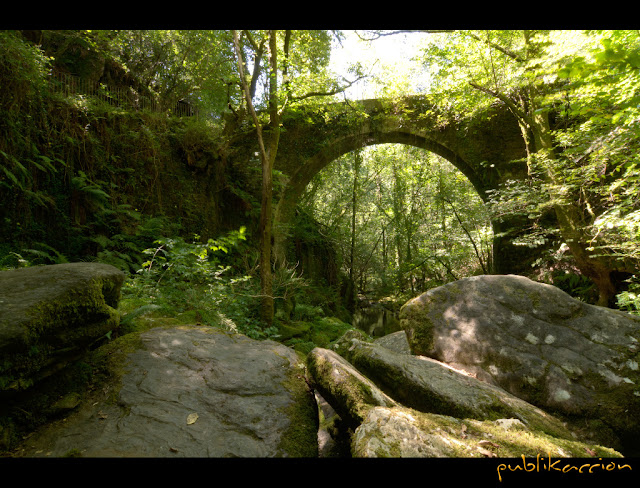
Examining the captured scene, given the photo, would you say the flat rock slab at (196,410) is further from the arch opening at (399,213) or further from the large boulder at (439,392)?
the arch opening at (399,213)

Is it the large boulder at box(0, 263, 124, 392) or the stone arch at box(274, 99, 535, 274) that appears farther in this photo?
the stone arch at box(274, 99, 535, 274)

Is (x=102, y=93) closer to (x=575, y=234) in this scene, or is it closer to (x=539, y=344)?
(x=539, y=344)

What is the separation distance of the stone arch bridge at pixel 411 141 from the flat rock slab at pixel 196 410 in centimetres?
679

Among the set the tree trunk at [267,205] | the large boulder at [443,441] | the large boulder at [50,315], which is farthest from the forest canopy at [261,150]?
the large boulder at [50,315]

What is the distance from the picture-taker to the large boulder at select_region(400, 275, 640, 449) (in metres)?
2.98

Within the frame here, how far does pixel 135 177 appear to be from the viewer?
6801 mm

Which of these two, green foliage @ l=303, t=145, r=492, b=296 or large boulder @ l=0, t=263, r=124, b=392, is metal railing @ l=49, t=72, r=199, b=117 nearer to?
large boulder @ l=0, t=263, r=124, b=392

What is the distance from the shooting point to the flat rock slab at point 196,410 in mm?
1537

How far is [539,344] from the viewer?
11.2 ft

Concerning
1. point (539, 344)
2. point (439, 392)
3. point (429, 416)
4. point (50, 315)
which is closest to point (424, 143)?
point (539, 344)

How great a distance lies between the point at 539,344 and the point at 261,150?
4917mm

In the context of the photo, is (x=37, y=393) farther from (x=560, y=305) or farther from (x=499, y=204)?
(x=499, y=204)

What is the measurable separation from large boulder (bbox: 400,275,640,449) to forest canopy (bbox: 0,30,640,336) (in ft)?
4.33

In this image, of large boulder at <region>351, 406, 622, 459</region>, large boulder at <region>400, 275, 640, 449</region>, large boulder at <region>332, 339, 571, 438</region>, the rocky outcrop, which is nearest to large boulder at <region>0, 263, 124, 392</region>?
the rocky outcrop
